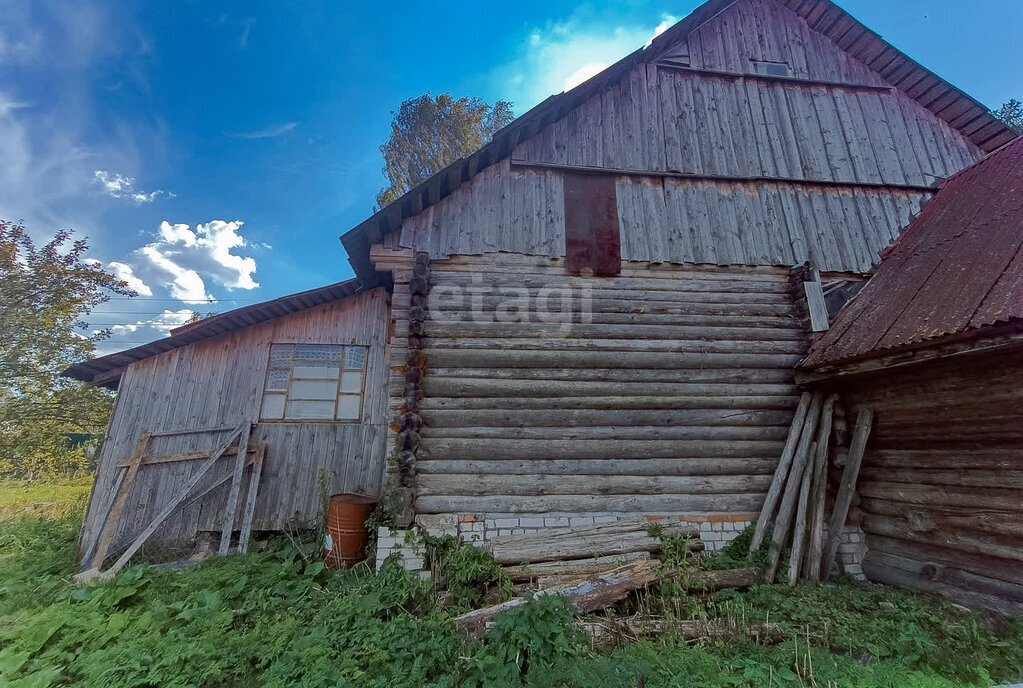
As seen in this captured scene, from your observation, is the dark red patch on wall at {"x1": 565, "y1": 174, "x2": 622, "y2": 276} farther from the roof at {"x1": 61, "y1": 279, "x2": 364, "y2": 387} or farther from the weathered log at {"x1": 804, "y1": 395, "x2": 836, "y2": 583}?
the roof at {"x1": 61, "y1": 279, "x2": 364, "y2": 387}

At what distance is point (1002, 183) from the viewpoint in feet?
21.2

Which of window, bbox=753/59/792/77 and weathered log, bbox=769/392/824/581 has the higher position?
window, bbox=753/59/792/77

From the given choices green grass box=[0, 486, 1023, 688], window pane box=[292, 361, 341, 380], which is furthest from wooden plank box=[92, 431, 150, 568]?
window pane box=[292, 361, 341, 380]

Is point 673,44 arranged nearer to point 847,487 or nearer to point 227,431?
point 847,487

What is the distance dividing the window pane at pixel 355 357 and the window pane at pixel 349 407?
1.99 feet

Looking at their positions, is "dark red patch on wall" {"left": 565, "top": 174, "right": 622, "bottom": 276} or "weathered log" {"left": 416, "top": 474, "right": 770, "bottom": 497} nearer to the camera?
"weathered log" {"left": 416, "top": 474, "right": 770, "bottom": 497}

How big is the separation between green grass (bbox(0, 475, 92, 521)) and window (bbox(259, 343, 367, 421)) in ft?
25.4

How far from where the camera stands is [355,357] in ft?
27.4

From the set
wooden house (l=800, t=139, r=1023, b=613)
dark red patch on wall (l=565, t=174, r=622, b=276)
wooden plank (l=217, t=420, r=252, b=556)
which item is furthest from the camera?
dark red patch on wall (l=565, t=174, r=622, b=276)

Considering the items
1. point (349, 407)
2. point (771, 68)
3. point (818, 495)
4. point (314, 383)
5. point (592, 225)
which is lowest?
point (818, 495)

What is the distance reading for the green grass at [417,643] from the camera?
3518 millimetres

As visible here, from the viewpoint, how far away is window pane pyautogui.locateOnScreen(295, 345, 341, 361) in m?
8.27

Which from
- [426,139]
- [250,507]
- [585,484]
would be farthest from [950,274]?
[426,139]

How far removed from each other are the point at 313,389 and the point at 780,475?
807 cm
